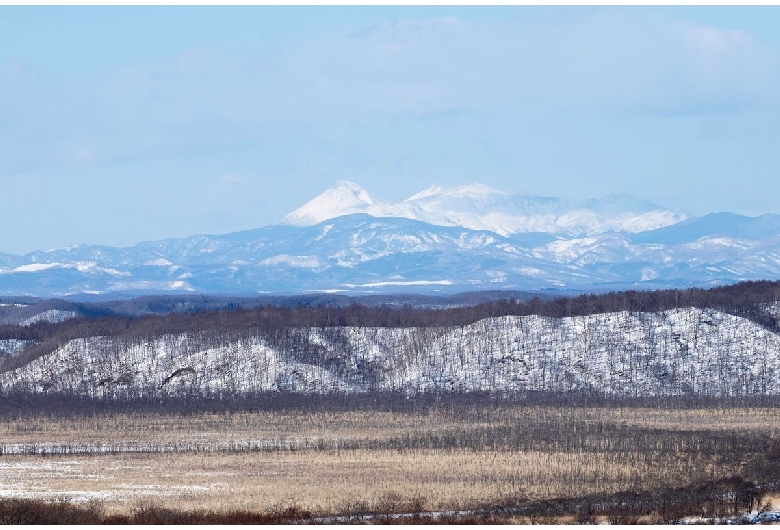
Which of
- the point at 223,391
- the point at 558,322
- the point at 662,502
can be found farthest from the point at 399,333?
the point at 662,502

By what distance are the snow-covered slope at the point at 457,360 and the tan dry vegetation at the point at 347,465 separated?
1642cm

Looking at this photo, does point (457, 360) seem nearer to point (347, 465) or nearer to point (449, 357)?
point (449, 357)

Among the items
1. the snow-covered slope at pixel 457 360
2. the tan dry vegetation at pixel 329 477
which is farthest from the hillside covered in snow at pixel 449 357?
the tan dry vegetation at pixel 329 477

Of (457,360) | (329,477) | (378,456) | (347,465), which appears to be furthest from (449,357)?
(329,477)

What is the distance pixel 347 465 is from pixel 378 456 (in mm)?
3578

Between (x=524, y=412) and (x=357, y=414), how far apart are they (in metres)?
11.2

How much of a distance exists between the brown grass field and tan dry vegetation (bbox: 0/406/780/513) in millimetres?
93

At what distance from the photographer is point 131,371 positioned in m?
114

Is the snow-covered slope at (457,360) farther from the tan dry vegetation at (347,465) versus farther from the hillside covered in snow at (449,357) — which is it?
the tan dry vegetation at (347,465)

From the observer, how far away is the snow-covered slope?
107375 millimetres

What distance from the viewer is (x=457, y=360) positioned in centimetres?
11344

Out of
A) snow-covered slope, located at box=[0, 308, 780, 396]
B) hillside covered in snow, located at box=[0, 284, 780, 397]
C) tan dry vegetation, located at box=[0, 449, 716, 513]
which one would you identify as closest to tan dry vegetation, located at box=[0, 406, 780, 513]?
tan dry vegetation, located at box=[0, 449, 716, 513]

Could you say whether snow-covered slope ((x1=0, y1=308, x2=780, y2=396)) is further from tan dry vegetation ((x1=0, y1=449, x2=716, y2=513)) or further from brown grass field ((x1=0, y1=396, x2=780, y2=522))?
tan dry vegetation ((x1=0, y1=449, x2=716, y2=513))

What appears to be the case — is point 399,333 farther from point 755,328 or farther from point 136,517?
point 136,517
